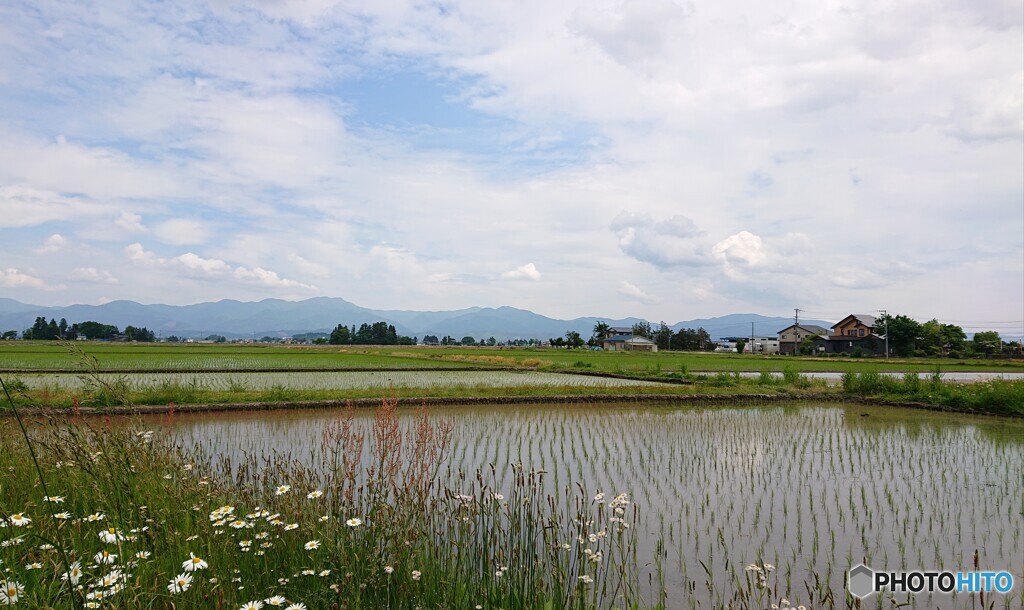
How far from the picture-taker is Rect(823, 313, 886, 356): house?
6313cm

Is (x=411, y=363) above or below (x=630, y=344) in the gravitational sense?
below

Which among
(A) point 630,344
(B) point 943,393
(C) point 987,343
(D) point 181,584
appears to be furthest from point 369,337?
(D) point 181,584

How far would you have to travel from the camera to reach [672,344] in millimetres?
91062

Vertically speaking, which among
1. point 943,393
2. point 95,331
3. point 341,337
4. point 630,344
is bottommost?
point 943,393

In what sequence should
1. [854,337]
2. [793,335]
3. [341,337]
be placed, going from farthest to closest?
1. [341,337]
2. [793,335]
3. [854,337]

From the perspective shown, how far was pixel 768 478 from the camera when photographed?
909cm

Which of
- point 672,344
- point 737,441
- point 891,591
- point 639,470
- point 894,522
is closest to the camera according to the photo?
point 891,591

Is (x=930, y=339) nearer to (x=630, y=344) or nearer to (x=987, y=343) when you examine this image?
(x=987, y=343)

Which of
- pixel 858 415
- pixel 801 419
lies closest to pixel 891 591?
pixel 801 419

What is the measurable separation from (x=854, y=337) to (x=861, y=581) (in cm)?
7238

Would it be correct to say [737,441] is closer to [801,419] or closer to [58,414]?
[801,419]

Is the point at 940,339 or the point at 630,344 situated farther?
the point at 630,344

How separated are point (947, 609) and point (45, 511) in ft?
24.4

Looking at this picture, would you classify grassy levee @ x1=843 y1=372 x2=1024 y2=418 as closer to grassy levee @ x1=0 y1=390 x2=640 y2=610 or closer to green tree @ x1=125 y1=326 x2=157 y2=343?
grassy levee @ x1=0 y1=390 x2=640 y2=610
